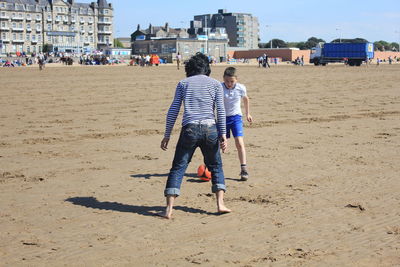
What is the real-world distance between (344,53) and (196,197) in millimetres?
70268

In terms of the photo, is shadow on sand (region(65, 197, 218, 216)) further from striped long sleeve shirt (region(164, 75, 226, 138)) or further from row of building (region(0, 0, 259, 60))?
row of building (region(0, 0, 259, 60))

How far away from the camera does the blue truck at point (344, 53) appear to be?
7288 centimetres

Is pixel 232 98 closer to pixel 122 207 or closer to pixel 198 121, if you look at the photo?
pixel 198 121

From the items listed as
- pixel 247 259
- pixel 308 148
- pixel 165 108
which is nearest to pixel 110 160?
pixel 308 148

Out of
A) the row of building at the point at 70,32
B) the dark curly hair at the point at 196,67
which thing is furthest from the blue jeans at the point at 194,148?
the row of building at the point at 70,32

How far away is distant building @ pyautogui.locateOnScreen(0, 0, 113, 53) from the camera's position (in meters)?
143

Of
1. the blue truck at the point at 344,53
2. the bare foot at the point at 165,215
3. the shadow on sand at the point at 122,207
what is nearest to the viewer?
the bare foot at the point at 165,215

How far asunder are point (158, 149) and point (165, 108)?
682cm

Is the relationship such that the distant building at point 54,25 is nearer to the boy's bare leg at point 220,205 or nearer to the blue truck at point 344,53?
the blue truck at point 344,53

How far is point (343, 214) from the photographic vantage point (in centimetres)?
649

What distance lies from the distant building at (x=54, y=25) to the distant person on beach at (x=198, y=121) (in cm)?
14051

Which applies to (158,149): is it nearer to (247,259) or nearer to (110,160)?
(110,160)

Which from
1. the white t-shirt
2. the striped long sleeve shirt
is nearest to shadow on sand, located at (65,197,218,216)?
the striped long sleeve shirt

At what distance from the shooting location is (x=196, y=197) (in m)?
7.47
